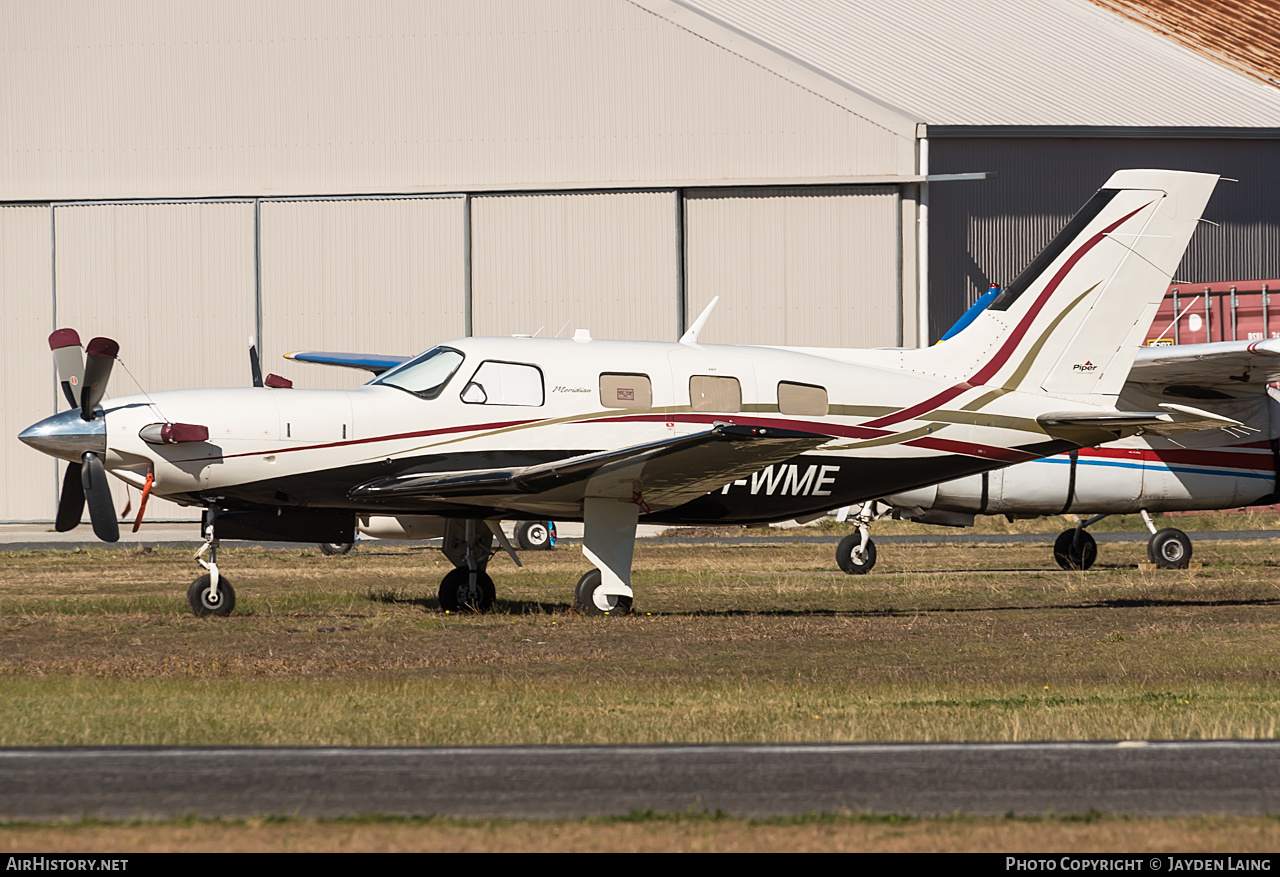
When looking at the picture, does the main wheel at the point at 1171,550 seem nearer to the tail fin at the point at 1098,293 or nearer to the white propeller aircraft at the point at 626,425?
the white propeller aircraft at the point at 626,425

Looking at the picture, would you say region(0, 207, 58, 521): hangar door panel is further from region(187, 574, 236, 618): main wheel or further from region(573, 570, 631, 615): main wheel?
region(573, 570, 631, 615): main wheel

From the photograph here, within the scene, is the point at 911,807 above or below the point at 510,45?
below

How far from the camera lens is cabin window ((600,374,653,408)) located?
1667cm

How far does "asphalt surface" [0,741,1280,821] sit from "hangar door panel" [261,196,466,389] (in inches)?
1153

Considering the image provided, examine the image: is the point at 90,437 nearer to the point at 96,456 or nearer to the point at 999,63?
the point at 96,456

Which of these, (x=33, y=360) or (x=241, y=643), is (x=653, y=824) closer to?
(x=241, y=643)

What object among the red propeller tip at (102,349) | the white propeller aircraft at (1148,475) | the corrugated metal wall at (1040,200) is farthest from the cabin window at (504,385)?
the corrugated metal wall at (1040,200)

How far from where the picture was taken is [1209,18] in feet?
167

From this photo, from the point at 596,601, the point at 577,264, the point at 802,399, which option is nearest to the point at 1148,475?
the point at 802,399

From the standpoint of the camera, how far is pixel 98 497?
15.3 metres

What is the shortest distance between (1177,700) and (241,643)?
8.25 m

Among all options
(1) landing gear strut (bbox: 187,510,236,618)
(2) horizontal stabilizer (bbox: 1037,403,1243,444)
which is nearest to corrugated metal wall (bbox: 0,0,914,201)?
(2) horizontal stabilizer (bbox: 1037,403,1243,444)

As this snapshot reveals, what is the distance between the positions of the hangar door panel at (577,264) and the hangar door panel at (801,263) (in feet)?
2.72

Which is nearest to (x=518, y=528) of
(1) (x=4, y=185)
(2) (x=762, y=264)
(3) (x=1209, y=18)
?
(2) (x=762, y=264)
